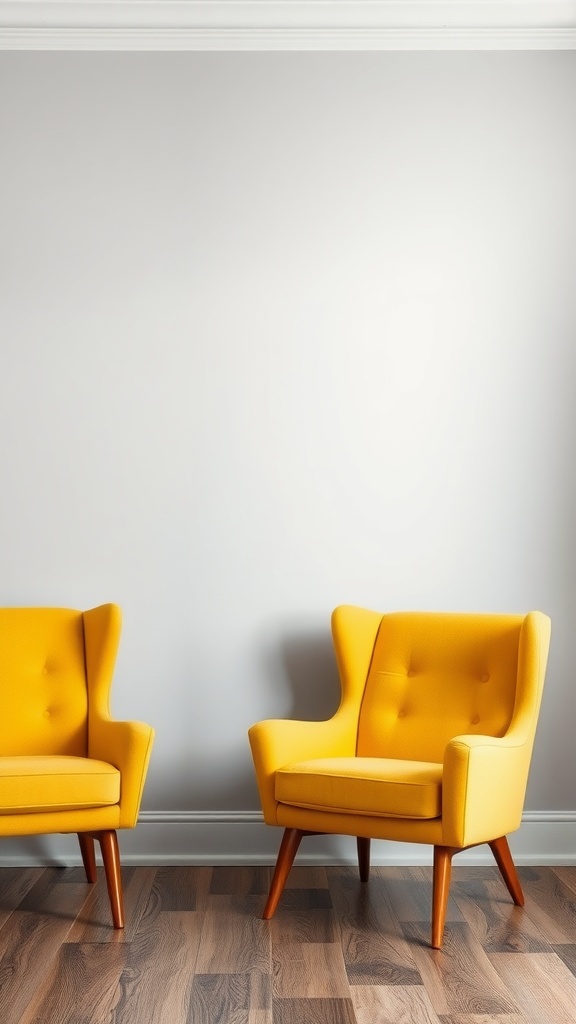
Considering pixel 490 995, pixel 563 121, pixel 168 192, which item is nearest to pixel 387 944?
pixel 490 995

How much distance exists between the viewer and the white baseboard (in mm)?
3289

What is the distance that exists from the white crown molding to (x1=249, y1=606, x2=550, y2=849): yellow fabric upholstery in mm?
2095

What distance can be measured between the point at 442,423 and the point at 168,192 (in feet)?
4.30

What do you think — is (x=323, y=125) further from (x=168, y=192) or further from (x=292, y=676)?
(x=292, y=676)

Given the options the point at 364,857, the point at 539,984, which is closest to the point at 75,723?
the point at 364,857

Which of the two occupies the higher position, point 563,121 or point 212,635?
point 563,121

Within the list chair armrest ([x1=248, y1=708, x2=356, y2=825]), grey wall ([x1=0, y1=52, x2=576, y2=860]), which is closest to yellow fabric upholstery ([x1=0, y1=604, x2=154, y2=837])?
grey wall ([x1=0, y1=52, x2=576, y2=860])

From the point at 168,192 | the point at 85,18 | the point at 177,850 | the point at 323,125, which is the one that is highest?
the point at 85,18

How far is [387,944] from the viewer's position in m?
2.50

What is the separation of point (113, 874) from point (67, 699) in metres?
0.66

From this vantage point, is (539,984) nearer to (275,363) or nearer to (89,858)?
(89,858)

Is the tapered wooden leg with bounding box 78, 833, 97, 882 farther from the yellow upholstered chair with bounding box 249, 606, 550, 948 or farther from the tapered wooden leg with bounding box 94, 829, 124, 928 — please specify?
the yellow upholstered chair with bounding box 249, 606, 550, 948

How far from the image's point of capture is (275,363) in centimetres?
342

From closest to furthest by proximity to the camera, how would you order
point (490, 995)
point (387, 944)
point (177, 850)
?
point (490, 995)
point (387, 944)
point (177, 850)
